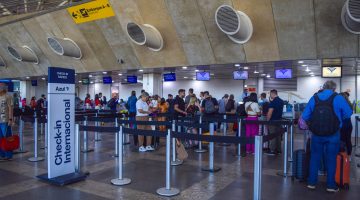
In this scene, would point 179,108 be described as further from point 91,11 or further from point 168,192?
point 91,11

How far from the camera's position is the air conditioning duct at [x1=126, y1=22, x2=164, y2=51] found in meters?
12.4

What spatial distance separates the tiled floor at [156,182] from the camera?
4.86 meters

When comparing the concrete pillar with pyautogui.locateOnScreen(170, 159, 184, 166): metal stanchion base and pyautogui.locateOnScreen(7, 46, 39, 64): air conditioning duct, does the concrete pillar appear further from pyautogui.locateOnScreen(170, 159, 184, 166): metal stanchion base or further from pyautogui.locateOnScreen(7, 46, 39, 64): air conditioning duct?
pyautogui.locateOnScreen(170, 159, 184, 166): metal stanchion base

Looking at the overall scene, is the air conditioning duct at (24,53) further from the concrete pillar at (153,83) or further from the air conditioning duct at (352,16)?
the air conditioning duct at (352,16)

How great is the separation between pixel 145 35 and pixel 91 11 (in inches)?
143

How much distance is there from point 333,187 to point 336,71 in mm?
7917

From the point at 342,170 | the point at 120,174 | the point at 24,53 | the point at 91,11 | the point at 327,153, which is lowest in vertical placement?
the point at 120,174

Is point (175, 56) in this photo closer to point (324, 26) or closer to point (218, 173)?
point (324, 26)

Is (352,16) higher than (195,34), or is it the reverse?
(195,34)

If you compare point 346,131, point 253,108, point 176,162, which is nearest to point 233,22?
point 253,108

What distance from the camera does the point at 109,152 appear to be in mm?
8562

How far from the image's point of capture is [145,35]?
1243cm

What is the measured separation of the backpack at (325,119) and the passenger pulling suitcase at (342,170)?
0.62 m

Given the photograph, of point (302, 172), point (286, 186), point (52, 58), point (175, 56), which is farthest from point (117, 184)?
point (52, 58)
